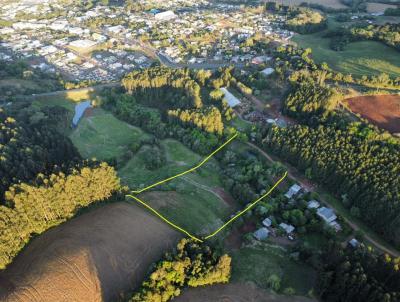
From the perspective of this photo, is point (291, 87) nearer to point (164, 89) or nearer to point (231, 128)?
point (231, 128)

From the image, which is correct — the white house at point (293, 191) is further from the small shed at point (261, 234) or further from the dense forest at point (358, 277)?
the dense forest at point (358, 277)

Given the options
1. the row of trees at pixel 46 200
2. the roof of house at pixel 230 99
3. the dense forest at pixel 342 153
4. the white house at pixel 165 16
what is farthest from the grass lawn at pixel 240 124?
the white house at pixel 165 16

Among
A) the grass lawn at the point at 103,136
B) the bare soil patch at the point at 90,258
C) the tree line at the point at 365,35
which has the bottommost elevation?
the grass lawn at the point at 103,136

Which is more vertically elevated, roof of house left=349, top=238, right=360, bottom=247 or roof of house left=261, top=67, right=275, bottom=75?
roof of house left=261, top=67, right=275, bottom=75

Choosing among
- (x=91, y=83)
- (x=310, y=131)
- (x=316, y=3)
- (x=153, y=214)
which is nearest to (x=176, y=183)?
(x=153, y=214)

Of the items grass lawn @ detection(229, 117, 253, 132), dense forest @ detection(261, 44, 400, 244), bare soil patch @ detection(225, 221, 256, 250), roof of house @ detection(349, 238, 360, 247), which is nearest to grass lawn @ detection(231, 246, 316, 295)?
bare soil patch @ detection(225, 221, 256, 250)

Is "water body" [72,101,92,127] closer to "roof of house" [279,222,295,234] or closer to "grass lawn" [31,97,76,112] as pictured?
"grass lawn" [31,97,76,112]
